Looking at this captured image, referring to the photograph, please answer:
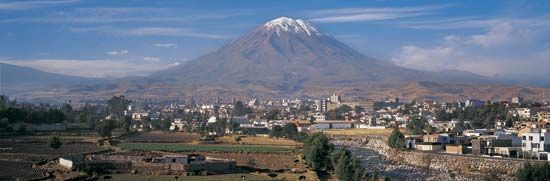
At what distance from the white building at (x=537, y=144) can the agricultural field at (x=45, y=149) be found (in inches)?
821

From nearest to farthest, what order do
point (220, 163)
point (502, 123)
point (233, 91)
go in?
point (220, 163), point (502, 123), point (233, 91)

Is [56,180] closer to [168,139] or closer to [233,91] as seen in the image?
[168,139]

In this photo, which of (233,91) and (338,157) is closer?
(338,157)

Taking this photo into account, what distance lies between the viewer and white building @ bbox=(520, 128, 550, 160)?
35156 mm

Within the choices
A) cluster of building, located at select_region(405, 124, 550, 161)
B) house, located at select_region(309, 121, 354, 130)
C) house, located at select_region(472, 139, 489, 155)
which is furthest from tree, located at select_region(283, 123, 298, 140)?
house, located at select_region(472, 139, 489, 155)

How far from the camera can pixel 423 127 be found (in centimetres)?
5853

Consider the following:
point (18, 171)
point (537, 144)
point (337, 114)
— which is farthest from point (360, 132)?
point (18, 171)

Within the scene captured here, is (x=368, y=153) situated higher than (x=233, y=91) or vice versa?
(x=233, y=91)

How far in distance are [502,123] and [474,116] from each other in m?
6.52

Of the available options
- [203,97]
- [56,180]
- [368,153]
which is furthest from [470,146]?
[203,97]

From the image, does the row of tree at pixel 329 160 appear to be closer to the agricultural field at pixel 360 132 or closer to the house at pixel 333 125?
the agricultural field at pixel 360 132

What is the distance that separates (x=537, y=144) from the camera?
3609 cm

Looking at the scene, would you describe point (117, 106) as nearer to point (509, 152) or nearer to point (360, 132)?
point (360, 132)

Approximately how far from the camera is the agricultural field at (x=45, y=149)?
34.9 metres
